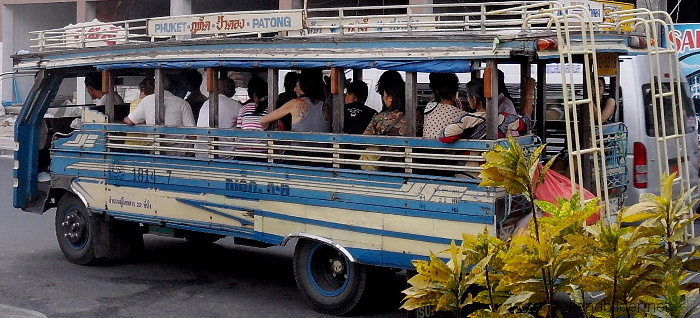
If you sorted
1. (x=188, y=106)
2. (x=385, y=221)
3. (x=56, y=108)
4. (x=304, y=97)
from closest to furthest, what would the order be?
1. (x=385, y=221)
2. (x=304, y=97)
3. (x=188, y=106)
4. (x=56, y=108)

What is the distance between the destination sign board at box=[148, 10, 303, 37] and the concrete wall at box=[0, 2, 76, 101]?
21.1 metres

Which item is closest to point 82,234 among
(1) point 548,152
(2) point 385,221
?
(2) point 385,221

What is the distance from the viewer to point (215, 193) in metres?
7.52

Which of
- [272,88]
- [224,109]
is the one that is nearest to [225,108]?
[224,109]

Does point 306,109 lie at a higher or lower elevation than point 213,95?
lower

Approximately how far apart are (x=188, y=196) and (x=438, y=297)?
15.9 feet

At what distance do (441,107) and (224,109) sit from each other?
2.19 m

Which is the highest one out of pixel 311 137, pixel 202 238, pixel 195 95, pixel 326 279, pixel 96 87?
pixel 96 87

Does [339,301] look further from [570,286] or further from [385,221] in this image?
[570,286]

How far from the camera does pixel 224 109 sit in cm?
789

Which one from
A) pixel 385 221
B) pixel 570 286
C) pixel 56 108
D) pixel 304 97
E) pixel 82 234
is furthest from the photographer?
pixel 56 108

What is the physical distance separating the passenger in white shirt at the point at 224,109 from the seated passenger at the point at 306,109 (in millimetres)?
543

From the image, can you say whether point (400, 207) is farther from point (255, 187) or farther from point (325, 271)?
point (255, 187)

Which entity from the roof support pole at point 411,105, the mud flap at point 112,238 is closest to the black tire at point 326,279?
the roof support pole at point 411,105
